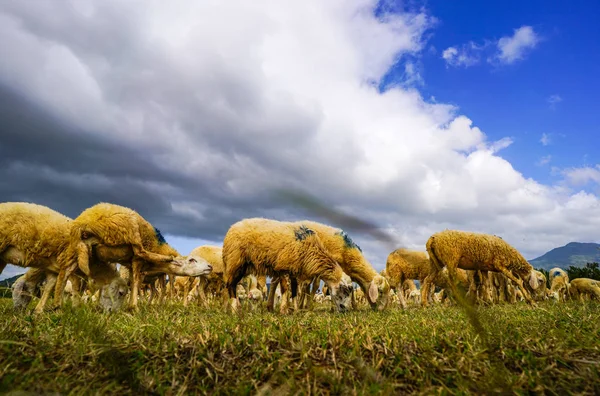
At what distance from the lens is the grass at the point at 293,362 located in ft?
8.19

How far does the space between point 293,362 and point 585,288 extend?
70.8ft

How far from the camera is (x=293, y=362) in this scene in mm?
2998

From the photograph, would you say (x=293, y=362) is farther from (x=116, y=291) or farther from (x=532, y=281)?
(x=532, y=281)

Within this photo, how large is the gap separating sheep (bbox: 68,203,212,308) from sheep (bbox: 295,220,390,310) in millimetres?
4164

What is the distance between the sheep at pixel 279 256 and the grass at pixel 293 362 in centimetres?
566

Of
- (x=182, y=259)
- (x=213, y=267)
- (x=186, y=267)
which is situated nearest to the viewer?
(x=186, y=267)

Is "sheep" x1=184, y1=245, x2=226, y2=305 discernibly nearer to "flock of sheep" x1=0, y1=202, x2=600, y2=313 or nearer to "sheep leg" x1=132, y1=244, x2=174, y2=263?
"flock of sheep" x1=0, y1=202, x2=600, y2=313

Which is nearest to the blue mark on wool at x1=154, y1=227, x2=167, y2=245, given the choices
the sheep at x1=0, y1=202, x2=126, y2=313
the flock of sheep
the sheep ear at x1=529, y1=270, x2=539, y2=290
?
the flock of sheep

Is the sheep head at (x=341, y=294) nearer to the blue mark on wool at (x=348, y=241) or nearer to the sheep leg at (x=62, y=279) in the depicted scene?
the blue mark on wool at (x=348, y=241)

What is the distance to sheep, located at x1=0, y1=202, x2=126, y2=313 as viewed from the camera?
767 cm

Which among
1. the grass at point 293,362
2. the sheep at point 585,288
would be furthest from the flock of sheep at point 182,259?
the sheep at point 585,288

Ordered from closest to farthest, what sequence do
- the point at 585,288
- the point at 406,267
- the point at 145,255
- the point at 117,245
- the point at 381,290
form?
the point at 117,245, the point at 145,255, the point at 381,290, the point at 406,267, the point at 585,288

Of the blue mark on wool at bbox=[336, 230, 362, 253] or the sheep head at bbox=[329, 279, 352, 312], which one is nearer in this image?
the sheep head at bbox=[329, 279, 352, 312]

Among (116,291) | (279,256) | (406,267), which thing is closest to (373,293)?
(279,256)
